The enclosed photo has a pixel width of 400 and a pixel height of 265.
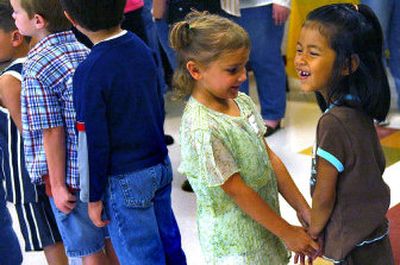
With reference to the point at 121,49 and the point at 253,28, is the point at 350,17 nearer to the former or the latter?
the point at 121,49

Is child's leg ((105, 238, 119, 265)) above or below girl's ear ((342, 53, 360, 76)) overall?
below

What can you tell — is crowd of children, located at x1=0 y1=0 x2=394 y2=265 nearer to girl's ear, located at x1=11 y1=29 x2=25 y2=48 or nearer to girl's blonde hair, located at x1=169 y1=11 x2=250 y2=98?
girl's blonde hair, located at x1=169 y1=11 x2=250 y2=98

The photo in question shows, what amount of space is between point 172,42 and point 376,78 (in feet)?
1.68

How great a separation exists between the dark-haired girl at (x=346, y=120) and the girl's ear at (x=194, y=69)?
0.25 m

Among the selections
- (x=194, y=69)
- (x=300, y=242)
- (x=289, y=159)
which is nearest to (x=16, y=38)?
(x=194, y=69)

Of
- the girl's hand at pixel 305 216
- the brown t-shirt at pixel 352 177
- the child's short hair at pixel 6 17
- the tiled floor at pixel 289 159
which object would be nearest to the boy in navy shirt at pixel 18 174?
the child's short hair at pixel 6 17

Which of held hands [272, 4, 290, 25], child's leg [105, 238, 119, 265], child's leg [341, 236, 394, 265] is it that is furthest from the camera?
held hands [272, 4, 290, 25]

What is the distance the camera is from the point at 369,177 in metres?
1.33

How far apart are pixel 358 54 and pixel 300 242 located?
47 centimetres

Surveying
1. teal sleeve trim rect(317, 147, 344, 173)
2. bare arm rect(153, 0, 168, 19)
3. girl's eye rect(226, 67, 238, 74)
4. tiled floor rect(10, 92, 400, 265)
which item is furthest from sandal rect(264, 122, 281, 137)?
teal sleeve trim rect(317, 147, 344, 173)

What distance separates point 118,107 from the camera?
149 centimetres

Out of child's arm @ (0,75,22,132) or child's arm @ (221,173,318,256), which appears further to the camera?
child's arm @ (0,75,22,132)

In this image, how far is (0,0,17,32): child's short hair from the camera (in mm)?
1828

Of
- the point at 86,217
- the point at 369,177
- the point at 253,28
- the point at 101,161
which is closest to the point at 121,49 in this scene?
the point at 101,161
